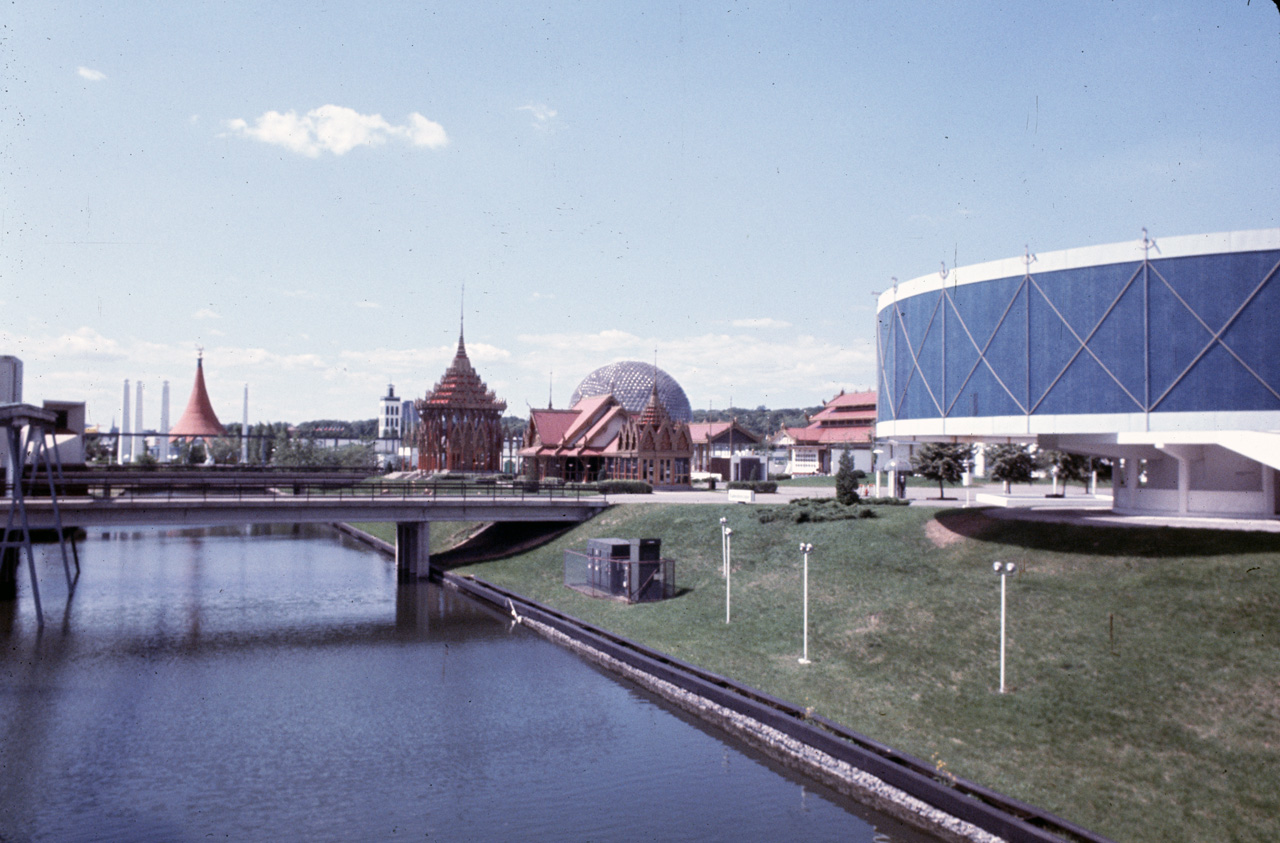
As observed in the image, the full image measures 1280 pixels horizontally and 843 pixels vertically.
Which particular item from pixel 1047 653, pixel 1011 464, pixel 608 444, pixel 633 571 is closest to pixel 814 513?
pixel 633 571

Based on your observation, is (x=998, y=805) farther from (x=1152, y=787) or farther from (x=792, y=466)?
(x=792, y=466)

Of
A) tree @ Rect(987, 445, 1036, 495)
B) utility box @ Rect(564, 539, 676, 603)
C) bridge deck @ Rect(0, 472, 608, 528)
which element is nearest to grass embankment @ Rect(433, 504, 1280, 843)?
utility box @ Rect(564, 539, 676, 603)

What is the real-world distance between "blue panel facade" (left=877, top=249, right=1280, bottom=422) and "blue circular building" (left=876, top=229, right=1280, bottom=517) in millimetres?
41

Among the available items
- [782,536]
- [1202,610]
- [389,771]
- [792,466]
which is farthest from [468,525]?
[792,466]

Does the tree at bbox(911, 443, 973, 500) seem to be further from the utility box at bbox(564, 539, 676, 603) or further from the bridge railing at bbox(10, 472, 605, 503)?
the utility box at bbox(564, 539, 676, 603)

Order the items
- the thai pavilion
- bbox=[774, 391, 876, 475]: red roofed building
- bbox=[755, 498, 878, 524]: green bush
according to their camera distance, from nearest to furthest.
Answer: bbox=[755, 498, 878, 524]: green bush < the thai pavilion < bbox=[774, 391, 876, 475]: red roofed building

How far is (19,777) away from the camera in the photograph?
2195 centimetres

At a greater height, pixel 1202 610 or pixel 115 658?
pixel 1202 610

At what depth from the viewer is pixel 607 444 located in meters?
89.6

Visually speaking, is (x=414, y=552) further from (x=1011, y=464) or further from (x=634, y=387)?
(x=634, y=387)

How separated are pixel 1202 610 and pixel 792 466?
321 ft

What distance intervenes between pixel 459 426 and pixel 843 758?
Answer: 87.6m

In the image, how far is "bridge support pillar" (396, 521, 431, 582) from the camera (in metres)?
57.7

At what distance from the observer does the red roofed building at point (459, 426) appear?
345 ft
